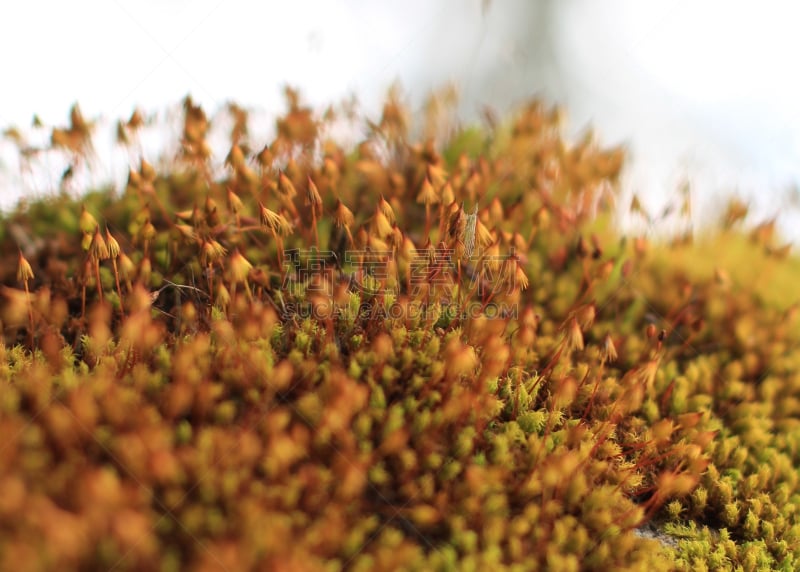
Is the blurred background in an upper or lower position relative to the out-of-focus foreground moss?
upper

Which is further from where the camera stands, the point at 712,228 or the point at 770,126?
the point at 770,126

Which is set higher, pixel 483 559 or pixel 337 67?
pixel 337 67

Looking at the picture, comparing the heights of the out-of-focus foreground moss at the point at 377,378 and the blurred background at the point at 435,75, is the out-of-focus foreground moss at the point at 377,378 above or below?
below

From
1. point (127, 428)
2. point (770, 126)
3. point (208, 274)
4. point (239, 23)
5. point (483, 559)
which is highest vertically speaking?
point (239, 23)

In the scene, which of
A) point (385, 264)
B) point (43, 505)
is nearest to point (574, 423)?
point (385, 264)

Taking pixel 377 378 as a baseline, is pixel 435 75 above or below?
above

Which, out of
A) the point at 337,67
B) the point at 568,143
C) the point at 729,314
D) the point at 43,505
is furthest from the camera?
the point at 337,67

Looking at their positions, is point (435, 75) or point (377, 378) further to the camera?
point (435, 75)

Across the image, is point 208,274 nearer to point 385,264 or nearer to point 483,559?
point 385,264
